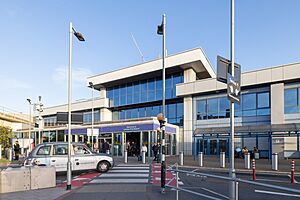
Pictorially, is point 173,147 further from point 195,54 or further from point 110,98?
point 110,98

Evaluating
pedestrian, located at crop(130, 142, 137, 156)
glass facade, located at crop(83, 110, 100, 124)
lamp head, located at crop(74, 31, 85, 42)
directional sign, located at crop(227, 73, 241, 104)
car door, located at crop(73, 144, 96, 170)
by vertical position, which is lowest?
pedestrian, located at crop(130, 142, 137, 156)

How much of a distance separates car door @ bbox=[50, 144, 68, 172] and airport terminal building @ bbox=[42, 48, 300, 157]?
31.8 ft

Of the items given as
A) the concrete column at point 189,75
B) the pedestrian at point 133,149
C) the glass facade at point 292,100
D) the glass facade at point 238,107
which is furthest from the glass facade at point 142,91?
the glass facade at point 292,100

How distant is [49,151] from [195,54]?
24441 millimetres

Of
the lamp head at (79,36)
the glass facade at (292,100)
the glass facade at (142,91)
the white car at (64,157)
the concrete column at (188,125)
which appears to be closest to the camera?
the lamp head at (79,36)

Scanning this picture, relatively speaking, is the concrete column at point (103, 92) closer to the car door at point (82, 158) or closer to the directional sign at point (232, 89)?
the car door at point (82, 158)

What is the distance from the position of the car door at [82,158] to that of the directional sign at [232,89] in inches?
447

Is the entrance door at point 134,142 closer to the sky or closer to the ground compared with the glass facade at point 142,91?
closer to the ground

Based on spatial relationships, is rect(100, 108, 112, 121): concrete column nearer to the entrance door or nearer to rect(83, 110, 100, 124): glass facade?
rect(83, 110, 100, 124): glass facade

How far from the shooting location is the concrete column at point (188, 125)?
37.5m

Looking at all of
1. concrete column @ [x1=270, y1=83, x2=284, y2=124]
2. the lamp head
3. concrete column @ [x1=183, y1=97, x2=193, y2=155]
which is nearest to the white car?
the lamp head

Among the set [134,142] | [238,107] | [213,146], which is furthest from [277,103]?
[134,142]

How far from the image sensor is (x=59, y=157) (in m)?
15.8

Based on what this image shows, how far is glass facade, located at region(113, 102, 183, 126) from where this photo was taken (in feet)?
131
